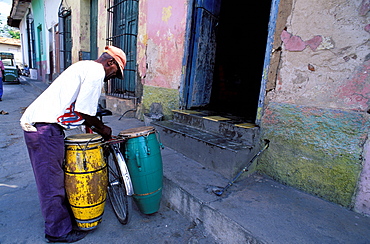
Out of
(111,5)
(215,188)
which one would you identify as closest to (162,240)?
(215,188)

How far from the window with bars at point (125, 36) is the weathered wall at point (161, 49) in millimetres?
670

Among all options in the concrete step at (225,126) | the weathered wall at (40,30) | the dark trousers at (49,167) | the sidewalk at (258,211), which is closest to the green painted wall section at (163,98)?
the concrete step at (225,126)

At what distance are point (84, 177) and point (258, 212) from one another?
1.45 m

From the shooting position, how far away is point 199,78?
12.9 feet

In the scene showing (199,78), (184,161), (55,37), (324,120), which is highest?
(55,37)

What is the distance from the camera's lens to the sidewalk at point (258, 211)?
1.62m

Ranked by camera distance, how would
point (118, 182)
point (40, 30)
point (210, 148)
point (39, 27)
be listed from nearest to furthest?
point (118, 182)
point (210, 148)
point (39, 27)
point (40, 30)

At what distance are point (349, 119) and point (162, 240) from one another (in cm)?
195

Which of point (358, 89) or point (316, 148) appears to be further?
point (316, 148)

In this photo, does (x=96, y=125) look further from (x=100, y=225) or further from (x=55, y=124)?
(x=100, y=225)

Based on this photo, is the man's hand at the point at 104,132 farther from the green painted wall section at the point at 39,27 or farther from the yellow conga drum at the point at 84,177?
the green painted wall section at the point at 39,27

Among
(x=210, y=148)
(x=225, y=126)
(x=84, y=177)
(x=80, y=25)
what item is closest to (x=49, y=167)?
(x=84, y=177)

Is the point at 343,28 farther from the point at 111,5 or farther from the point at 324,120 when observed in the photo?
the point at 111,5

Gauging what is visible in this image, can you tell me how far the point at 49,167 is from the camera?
1.65m
